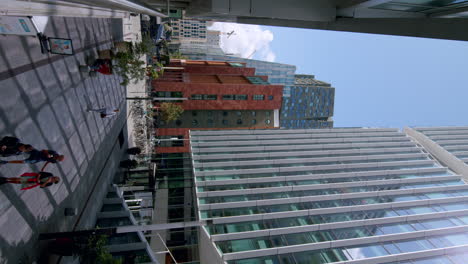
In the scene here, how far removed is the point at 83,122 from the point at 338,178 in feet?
62.5

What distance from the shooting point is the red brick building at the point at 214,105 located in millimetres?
34375

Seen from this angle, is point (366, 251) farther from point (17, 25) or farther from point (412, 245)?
point (17, 25)

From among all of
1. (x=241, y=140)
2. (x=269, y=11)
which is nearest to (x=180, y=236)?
(x=241, y=140)

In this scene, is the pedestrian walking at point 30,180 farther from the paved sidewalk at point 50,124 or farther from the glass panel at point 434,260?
the glass panel at point 434,260

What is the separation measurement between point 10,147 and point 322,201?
17542 millimetres

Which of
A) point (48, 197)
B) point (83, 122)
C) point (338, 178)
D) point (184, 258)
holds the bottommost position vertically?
point (184, 258)

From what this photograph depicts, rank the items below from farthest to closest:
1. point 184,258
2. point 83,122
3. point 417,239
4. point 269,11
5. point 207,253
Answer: point 184,258
point 417,239
point 207,253
point 83,122
point 269,11

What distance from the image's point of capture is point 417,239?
15133 millimetres

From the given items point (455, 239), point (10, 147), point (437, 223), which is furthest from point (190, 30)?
point (10, 147)

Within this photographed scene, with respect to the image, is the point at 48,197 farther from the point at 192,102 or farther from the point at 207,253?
the point at 192,102

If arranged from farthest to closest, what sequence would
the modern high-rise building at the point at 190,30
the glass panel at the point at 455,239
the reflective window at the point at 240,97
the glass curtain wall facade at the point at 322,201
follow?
1. the modern high-rise building at the point at 190,30
2. the reflective window at the point at 240,97
3. the glass panel at the point at 455,239
4. the glass curtain wall facade at the point at 322,201

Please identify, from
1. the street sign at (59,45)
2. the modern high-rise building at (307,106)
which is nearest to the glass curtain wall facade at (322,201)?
the street sign at (59,45)

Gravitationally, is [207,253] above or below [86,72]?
below

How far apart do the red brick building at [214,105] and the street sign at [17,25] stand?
26.5m
